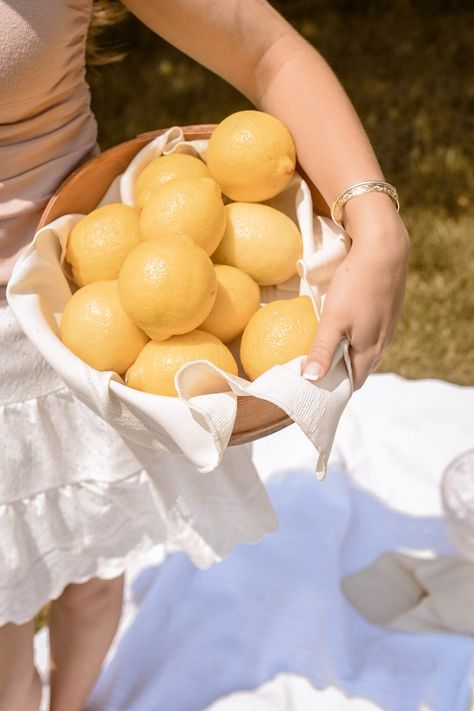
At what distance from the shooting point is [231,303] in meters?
0.91

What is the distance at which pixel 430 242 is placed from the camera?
8.71 ft

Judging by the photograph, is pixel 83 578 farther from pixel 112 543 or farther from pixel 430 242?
pixel 430 242

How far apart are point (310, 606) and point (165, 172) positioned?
102 centimetres

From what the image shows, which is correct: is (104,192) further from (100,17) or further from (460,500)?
(460,500)

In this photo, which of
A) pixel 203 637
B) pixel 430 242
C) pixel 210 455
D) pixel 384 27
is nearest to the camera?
pixel 210 455

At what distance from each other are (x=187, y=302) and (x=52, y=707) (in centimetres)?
97

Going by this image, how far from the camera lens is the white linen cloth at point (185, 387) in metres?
0.79

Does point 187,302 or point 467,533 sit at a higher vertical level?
point 187,302

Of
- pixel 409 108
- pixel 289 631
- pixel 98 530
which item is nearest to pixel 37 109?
pixel 98 530

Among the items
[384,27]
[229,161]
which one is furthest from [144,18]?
[384,27]

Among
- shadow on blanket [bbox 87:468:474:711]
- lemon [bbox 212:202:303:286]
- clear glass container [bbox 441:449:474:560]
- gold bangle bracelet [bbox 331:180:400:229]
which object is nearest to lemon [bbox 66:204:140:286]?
lemon [bbox 212:202:303:286]

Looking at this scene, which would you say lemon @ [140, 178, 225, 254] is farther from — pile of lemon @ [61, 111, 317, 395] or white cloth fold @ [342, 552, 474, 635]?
white cloth fold @ [342, 552, 474, 635]

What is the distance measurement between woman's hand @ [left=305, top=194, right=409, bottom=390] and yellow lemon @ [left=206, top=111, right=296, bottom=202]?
0.10 meters

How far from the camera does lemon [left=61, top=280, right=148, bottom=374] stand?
0.85 m
